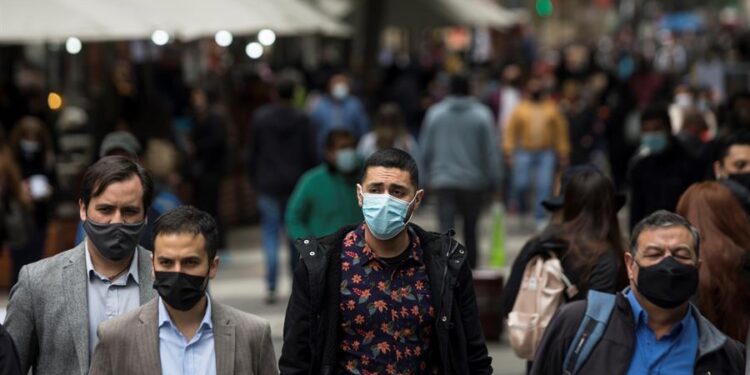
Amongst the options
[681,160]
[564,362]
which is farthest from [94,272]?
[681,160]

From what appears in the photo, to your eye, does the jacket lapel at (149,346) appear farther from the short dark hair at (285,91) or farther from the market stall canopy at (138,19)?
the short dark hair at (285,91)

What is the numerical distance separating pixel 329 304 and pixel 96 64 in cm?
1497

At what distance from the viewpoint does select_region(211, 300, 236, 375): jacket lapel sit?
17.3 feet

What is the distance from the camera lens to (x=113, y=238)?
574 cm

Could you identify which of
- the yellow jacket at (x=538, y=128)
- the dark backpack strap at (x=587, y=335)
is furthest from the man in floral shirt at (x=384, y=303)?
the yellow jacket at (x=538, y=128)

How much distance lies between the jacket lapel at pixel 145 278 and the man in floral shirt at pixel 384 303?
0.50 metres

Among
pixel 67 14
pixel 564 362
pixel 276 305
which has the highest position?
pixel 67 14

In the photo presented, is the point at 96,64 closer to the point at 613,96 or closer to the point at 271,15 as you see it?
the point at 271,15

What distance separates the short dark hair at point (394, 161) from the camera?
19.4 feet

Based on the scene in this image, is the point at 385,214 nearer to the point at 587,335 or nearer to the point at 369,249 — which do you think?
the point at 369,249

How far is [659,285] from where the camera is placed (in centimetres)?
534

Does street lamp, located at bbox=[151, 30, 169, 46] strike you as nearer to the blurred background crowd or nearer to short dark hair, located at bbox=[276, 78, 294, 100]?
the blurred background crowd

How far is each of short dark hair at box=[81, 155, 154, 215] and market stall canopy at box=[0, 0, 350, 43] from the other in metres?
7.13

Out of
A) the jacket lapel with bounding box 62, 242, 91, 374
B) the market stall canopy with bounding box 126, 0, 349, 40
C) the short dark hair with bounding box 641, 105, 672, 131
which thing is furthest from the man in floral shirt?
the market stall canopy with bounding box 126, 0, 349, 40
